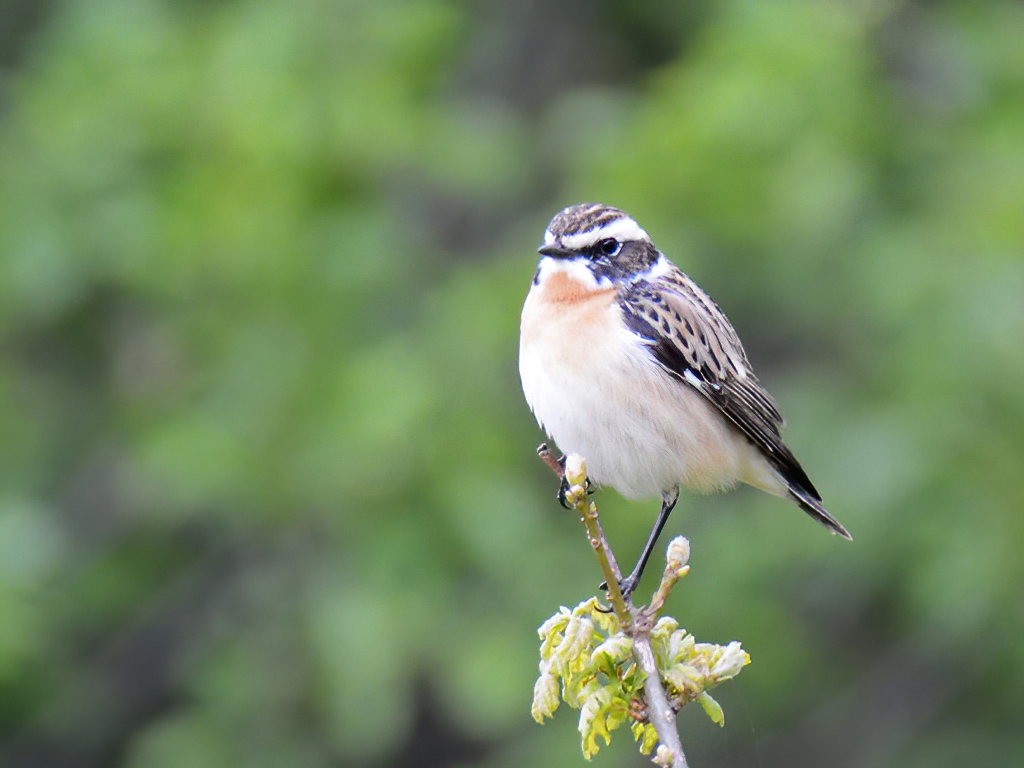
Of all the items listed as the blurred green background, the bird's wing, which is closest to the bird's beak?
the bird's wing

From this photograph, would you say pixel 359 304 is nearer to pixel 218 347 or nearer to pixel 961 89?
pixel 218 347

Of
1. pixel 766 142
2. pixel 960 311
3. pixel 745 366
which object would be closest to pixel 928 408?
pixel 960 311

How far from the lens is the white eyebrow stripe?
13.0ft

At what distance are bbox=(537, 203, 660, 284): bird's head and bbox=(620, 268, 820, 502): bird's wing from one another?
0.08 meters

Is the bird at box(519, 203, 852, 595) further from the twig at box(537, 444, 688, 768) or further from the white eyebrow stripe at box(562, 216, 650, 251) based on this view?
the twig at box(537, 444, 688, 768)

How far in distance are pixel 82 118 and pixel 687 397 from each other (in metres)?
4.41

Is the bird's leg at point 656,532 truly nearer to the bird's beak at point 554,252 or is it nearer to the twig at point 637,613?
the bird's beak at point 554,252

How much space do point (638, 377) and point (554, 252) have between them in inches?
20.7

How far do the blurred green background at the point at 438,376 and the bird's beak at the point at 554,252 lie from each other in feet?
6.54

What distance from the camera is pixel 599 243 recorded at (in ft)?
13.4

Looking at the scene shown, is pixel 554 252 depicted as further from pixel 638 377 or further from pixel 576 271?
pixel 638 377

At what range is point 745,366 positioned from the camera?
4.58 metres

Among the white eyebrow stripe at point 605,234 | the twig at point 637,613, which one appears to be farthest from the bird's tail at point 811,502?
the twig at point 637,613

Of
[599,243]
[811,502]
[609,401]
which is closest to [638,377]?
[609,401]
